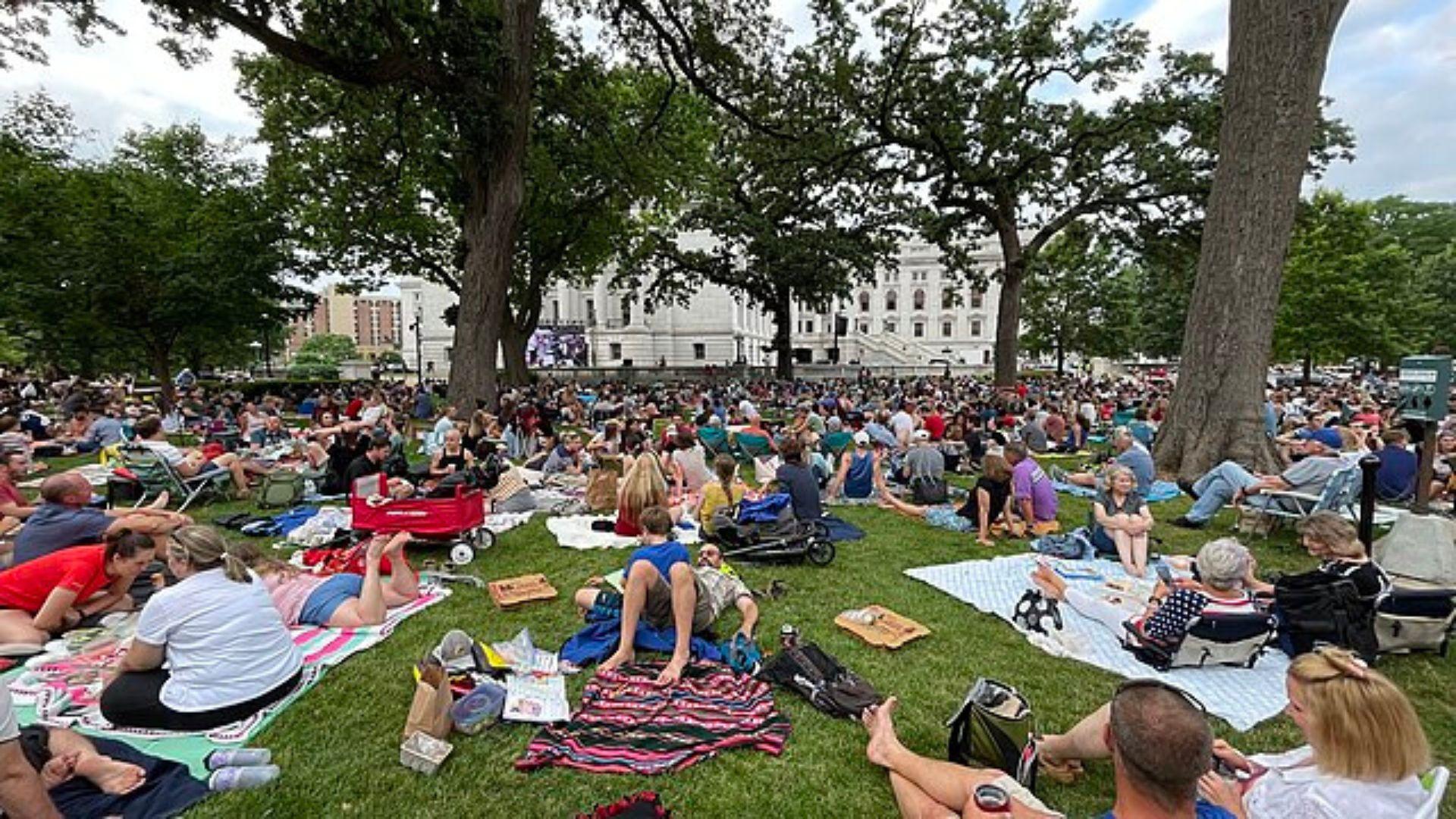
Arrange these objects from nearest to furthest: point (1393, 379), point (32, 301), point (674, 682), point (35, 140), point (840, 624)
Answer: point (674, 682) → point (840, 624) → point (32, 301) → point (35, 140) → point (1393, 379)

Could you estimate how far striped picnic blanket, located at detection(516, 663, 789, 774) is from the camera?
10.5 feet

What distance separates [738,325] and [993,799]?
2397 inches

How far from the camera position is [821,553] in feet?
21.1

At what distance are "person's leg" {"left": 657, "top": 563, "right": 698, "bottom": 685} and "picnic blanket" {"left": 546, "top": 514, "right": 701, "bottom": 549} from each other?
8.43 feet

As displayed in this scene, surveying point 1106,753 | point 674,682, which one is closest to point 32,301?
point 674,682

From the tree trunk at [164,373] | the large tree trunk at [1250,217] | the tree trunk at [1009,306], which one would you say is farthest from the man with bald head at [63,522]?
the tree trunk at [1009,306]

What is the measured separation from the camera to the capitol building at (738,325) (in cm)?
5859

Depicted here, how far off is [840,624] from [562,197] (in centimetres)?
2380

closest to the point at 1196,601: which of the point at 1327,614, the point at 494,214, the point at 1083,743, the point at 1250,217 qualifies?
the point at 1327,614

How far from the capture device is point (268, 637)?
359 cm

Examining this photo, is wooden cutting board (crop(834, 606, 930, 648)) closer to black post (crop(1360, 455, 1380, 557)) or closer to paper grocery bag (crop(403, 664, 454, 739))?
paper grocery bag (crop(403, 664, 454, 739))

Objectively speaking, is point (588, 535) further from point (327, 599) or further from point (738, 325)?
point (738, 325)

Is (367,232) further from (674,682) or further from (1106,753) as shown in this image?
(1106,753)

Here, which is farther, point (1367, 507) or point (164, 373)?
point (164, 373)
